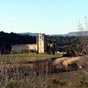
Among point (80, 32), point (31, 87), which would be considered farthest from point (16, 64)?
point (80, 32)

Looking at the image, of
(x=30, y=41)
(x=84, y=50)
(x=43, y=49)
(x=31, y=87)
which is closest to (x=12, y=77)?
(x=31, y=87)

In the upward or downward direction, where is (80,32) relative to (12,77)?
upward

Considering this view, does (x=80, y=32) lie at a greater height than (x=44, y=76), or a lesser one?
greater

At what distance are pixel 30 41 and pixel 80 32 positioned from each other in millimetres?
65340

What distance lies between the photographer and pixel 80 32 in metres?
11.6

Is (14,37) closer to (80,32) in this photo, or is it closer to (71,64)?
(71,64)

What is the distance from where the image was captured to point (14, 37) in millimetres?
67875

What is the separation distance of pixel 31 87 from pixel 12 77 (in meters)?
1.16

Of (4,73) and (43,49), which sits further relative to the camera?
(43,49)

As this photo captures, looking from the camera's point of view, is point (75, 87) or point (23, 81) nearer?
point (23, 81)

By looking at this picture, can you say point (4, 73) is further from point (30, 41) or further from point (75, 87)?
point (30, 41)

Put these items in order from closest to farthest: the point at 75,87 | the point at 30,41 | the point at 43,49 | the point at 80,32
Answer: the point at 80,32 → the point at 75,87 → the point at 43,49 → the point at 30,41

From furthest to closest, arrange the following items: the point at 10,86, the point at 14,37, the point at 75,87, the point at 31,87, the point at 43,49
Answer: the point at 14,37 → the point at 43,49 → the point at 75,87 → the point at 10,86 → the point at 31,87

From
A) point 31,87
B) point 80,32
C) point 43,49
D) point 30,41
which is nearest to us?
point 31,87
